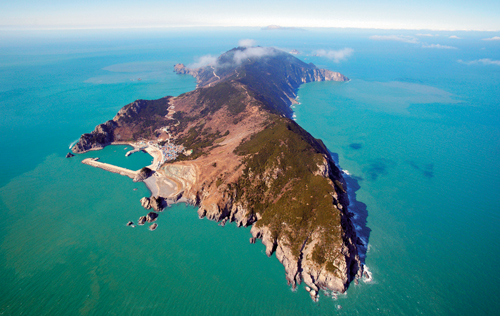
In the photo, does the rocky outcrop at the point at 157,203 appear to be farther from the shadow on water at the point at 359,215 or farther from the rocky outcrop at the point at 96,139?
the rocky outcrop at the point at 96,139

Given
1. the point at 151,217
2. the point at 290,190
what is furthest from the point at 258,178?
the point at 151,217

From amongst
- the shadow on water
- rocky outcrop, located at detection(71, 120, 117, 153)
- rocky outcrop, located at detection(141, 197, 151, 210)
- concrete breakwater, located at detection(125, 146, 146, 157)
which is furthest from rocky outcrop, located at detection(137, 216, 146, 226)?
rocky outcrop, located at detection(71, 120, 117, 153)

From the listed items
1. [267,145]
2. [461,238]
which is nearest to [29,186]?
[267,145]

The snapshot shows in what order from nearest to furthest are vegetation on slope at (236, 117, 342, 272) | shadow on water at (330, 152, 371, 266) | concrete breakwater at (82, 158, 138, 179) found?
vegetation on slope at (236, 117, 342, 272)
shadow on water at (330, 152, 371, 266)
concrete breakwater at (82, 158, 138, 179)

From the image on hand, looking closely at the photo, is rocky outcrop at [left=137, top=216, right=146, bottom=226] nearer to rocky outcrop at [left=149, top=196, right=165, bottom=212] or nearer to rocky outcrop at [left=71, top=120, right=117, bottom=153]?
rocky outcrop at [left=149, top=196, right=165, bottom=212]

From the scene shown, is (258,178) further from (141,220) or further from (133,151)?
(133,151)

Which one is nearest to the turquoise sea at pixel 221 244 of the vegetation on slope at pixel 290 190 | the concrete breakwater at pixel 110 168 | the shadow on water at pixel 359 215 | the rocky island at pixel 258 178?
the shadow on water at pixel 359 215

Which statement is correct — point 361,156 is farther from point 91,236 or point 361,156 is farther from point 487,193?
point 91,236
